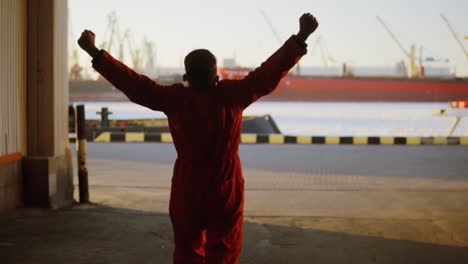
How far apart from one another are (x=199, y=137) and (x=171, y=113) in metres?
0.18

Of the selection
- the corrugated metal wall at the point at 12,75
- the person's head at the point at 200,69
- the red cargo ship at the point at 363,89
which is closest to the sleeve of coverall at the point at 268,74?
the person's head at the point at 200,69

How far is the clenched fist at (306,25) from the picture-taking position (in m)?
2.83

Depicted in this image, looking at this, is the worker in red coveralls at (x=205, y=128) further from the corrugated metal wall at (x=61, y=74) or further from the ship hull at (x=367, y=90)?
the ship hull at (x=367, y=90)

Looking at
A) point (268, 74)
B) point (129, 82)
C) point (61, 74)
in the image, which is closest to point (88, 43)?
point (129, 82)

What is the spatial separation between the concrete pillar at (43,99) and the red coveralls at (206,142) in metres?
3.73

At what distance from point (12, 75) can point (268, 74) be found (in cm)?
401

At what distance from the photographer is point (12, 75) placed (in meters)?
6.04

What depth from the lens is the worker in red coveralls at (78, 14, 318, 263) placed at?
278 cm

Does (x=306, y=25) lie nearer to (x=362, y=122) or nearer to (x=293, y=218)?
(x=293, y=218)

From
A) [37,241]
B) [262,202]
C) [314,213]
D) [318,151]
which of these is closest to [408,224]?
[314,213]

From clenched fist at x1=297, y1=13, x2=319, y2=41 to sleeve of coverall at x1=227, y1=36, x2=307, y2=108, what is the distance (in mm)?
33

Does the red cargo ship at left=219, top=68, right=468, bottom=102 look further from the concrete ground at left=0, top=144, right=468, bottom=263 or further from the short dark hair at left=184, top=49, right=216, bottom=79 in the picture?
the short dark hair at left=184, top=49, right=216, bottom=79

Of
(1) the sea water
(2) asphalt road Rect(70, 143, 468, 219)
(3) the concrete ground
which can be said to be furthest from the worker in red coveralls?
(1) the sea water

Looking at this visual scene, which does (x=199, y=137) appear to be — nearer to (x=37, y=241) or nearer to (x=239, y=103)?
(x=239, y=103)
